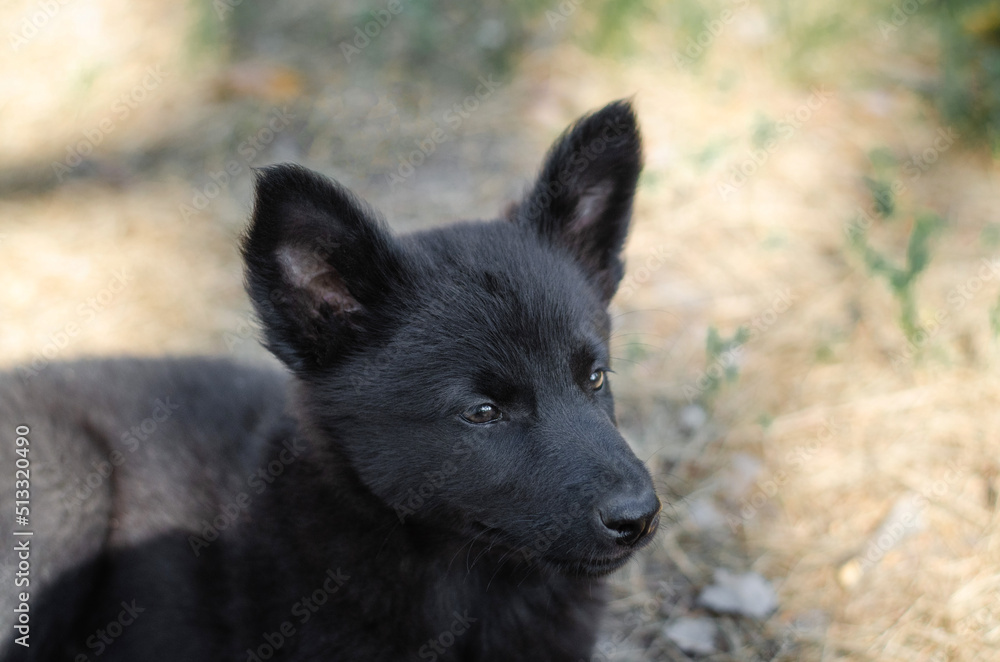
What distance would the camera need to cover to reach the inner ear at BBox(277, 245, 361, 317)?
2.36 meters

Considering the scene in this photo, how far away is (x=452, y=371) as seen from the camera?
2.36 metres

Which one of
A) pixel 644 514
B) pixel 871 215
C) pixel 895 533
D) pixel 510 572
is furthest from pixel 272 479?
pixel 871 215

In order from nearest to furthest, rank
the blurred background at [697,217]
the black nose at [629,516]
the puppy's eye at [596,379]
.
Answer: the black nose at [629,516] < the puppy's eye at [596,379] < the blurred background at [697,217]

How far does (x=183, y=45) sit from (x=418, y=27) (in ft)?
5.98

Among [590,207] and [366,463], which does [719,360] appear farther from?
[366,463]

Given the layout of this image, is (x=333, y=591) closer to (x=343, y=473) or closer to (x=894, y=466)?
(x=343, y=473)

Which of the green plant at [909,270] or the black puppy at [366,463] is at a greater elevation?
the black puppy at [366,463]

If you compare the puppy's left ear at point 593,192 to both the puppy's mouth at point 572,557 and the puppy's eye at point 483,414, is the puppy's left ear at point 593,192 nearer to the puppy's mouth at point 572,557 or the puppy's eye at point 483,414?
the puppy's eye at point 483,414

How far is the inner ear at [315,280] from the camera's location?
236 centimetres

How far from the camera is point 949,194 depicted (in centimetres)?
449

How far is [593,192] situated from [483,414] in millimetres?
956

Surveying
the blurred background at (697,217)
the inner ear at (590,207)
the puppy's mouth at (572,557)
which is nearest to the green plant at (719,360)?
the blurred background at (697,217)

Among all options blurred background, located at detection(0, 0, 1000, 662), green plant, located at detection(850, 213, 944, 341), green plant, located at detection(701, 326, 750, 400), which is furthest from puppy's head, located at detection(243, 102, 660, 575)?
green plant, located at detection(850, 213, 944, 341)

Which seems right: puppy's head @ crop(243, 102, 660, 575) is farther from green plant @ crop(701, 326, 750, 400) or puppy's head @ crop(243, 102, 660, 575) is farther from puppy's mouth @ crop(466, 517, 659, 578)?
green plant @ crop(701, 326, 750, 400)
